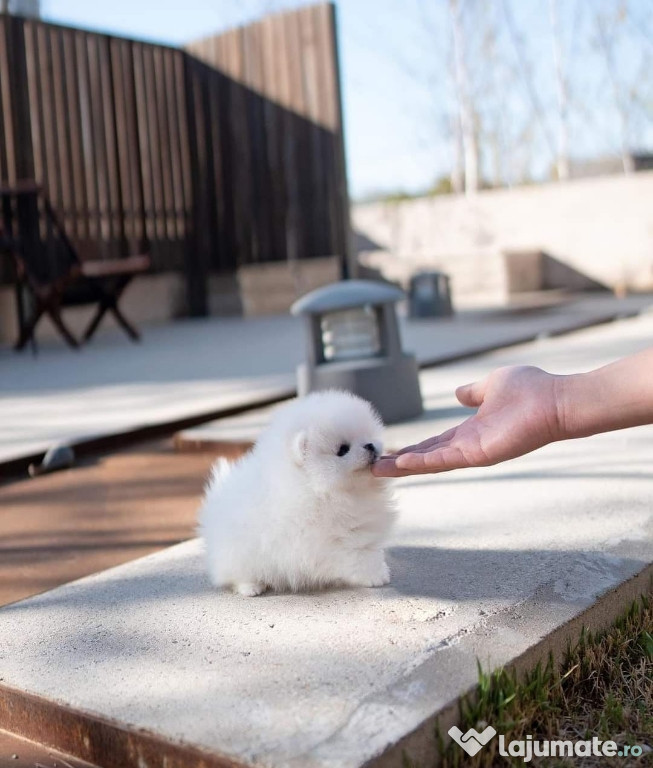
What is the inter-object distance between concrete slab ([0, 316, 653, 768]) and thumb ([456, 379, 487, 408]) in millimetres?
407

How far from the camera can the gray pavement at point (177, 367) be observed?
502 cm

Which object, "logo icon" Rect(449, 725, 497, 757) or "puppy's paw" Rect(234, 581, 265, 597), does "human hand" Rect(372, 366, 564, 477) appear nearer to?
"puppy's paw" Rect(234, 581, 265, 597)

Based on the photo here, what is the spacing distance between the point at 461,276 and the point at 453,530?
1031cm

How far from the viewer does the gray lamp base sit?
14.1 feet

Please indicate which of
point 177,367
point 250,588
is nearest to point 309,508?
point 250,588

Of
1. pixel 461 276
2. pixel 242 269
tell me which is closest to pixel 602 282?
pixel 461 276

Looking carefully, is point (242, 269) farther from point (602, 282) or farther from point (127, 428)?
point (127, 428)

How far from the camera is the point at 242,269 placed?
1176 centimetres

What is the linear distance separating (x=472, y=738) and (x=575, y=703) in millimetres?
284

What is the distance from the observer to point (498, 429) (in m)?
1.86

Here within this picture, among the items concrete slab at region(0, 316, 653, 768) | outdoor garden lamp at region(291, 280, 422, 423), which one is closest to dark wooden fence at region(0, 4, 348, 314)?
outdoor garden lamp at region(291, 280, 422, 423)

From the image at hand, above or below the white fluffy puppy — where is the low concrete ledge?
below

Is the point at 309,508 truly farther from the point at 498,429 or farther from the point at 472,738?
the point at 472,738

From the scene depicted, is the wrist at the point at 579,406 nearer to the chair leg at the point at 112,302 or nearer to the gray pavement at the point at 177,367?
the gray pavement at the point at 177,367
